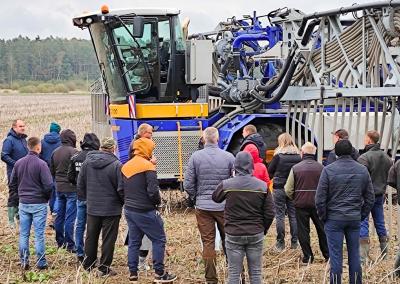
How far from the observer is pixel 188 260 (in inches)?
345

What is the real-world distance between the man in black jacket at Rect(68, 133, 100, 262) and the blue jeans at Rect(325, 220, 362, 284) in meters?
2.99

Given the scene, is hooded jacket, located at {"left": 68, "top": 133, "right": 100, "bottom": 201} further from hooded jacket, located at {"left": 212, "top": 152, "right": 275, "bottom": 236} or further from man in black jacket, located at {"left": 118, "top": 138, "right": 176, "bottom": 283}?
hooded jacket, located at {"left": 212, "top": 152, "right": 275, "bottom": 236}

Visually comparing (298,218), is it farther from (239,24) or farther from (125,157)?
(239,24)

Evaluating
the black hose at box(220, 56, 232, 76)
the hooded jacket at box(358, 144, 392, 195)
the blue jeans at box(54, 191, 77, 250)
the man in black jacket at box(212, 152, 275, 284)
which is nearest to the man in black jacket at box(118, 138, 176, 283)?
the man in black jacket at box(212, 152, 275, 284)

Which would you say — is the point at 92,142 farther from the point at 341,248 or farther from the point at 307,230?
the point at 341,248

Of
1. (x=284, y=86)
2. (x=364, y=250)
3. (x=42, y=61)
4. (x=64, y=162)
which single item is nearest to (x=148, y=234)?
(x=64, y=162)

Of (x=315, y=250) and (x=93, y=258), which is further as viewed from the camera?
(x=315, y=250)

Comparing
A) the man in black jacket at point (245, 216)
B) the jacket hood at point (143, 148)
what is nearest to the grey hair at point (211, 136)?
the jacket hood at point (143, 148)

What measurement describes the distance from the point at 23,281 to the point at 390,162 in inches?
170

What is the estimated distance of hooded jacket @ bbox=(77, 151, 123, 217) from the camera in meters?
8.02

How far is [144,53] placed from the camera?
471 inches

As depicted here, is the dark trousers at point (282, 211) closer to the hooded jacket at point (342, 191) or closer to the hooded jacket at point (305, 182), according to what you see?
the hooded jacket at point (305, 182)

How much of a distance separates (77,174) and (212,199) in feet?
7.48

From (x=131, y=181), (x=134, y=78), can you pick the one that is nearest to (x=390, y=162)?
(x=131, y=181)
